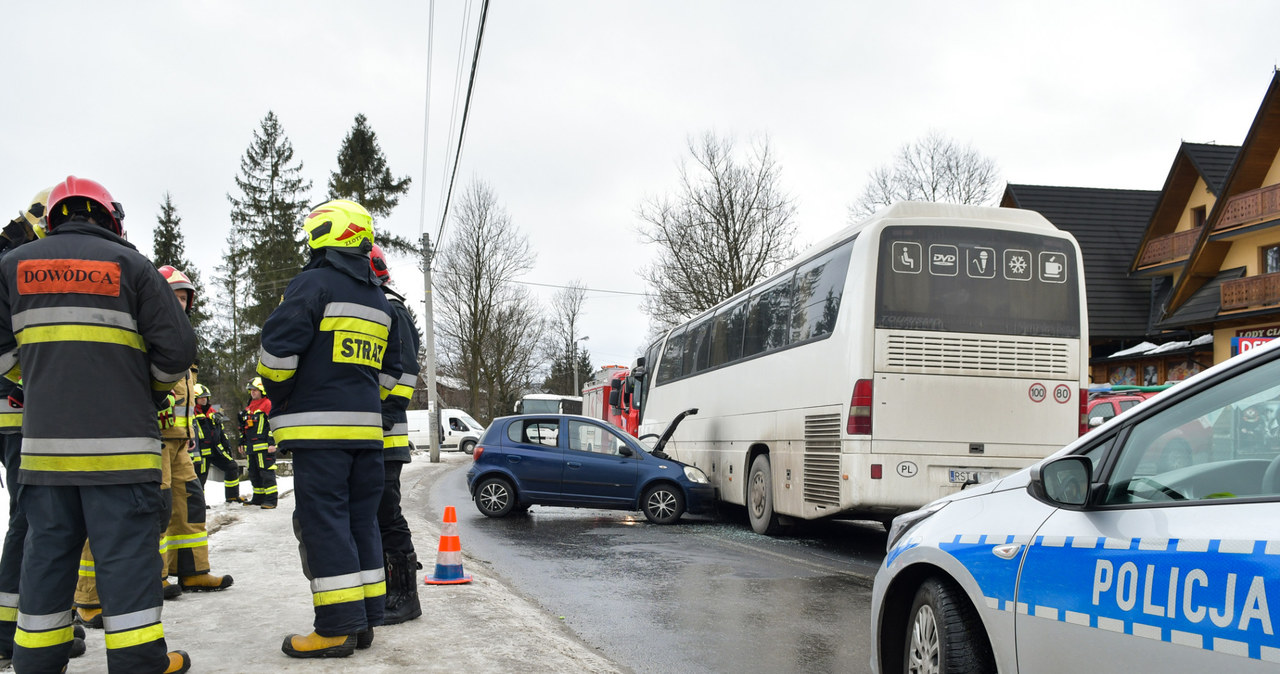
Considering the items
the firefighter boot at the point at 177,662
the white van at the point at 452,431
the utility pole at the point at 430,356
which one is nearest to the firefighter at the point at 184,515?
the firefighter boot at the point at 177,662

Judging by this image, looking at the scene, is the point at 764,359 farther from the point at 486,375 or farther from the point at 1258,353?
the point at 486,375

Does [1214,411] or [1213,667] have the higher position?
[1214,411]

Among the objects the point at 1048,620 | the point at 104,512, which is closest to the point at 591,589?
the point at 104,512

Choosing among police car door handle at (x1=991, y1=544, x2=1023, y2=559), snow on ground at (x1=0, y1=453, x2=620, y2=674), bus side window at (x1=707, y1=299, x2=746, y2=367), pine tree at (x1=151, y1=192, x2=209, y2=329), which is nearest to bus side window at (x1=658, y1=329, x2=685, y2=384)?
bus side window at (x1=707, y1=299, x2=746, y2=367)

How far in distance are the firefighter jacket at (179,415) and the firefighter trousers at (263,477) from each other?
7057 mm

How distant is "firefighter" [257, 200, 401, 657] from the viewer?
4699mm

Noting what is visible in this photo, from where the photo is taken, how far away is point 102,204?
4227mm

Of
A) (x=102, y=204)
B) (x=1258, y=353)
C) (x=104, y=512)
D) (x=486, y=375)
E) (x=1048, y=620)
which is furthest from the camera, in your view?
(x=486, y=375)

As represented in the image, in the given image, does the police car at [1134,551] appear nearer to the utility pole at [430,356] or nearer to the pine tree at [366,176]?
the utility pole at [430,356]

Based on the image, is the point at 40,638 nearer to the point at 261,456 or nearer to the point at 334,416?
the point at 334,416

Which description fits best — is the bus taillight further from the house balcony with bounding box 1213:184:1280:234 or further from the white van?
the white van

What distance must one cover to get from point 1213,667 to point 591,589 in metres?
5.89

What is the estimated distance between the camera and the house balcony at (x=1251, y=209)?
2934 cm

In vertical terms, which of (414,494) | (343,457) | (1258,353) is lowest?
(414,494)
